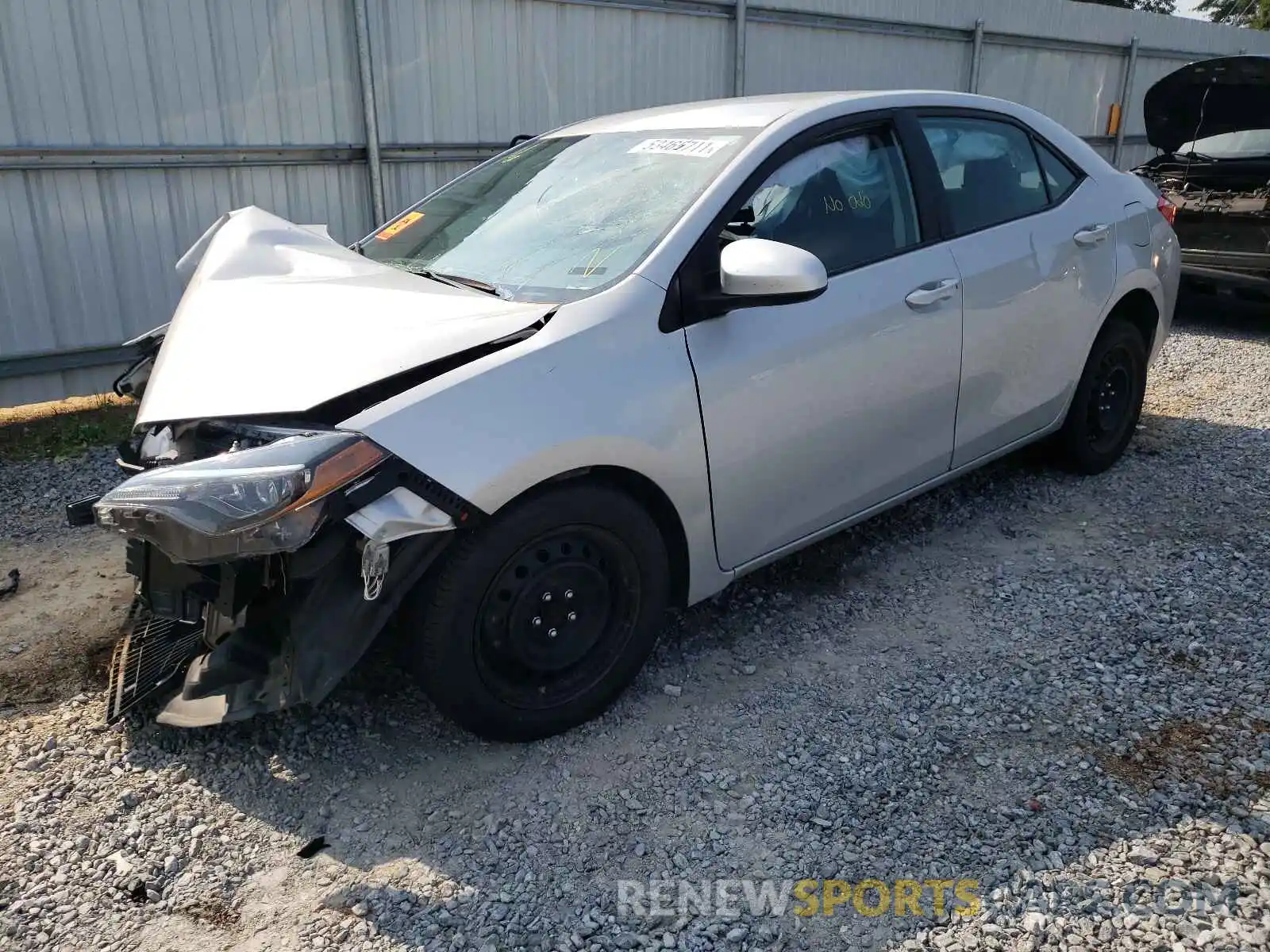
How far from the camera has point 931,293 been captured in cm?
354

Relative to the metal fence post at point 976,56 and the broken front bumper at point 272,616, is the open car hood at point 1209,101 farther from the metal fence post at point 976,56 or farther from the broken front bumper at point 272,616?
the broken front bumper at point 272,616

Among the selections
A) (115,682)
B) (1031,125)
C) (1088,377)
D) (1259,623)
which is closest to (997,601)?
(1259,623)

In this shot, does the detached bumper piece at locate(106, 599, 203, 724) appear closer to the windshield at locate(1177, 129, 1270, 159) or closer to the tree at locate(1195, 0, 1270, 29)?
the windshield at locate(1177, 129, 1270, 159)

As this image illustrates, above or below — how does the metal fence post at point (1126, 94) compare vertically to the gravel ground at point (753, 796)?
above

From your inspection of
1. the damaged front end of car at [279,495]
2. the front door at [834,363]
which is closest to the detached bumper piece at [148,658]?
the damaged front end of car at [279,495]

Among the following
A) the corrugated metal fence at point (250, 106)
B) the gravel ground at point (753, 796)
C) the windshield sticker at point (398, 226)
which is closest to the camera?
the gravel ground at point (753, 796)

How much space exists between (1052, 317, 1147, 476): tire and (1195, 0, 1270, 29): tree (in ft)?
89.0

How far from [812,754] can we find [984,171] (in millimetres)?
2483

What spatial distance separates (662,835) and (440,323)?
1465mm

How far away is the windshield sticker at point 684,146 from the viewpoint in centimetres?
329

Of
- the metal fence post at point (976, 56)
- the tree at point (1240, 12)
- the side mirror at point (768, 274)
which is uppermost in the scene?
the tree at point (1240, 12)

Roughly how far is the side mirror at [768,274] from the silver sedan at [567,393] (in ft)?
0.03

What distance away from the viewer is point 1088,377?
450cm

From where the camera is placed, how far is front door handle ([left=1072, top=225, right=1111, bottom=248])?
13.9 ft
